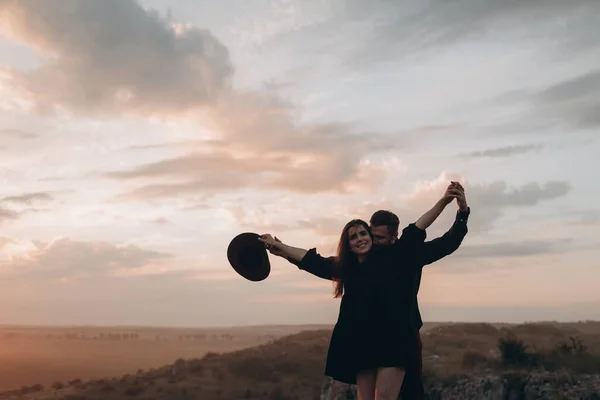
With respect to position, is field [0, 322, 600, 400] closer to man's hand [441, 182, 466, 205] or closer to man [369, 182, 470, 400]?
man [369, 182, 470, 400]

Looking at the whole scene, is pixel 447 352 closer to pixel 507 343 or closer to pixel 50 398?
pixel 507 343

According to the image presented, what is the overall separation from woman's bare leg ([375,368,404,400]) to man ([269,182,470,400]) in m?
0.20

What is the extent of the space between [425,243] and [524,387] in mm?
8749

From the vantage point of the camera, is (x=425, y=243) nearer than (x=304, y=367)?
Yes

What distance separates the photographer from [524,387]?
1246 cm

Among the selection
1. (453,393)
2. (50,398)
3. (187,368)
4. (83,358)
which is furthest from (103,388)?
(83,358)

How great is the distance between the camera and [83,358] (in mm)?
85125

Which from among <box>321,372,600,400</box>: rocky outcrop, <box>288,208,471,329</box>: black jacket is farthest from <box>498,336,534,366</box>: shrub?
<box>288,208,471,329</box>: black jacket

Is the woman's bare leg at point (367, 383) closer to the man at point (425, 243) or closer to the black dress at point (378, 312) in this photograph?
the black dress at point (378, 312)

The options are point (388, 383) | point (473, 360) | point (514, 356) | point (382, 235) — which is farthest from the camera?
point (473, 360)

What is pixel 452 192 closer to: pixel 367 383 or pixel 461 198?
pixel 461 198

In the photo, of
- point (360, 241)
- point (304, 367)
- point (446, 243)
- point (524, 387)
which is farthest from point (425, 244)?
point (304, 367)

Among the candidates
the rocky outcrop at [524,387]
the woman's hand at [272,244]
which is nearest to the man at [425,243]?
the woman's hand at [272,244]

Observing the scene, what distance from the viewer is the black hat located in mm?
5523
